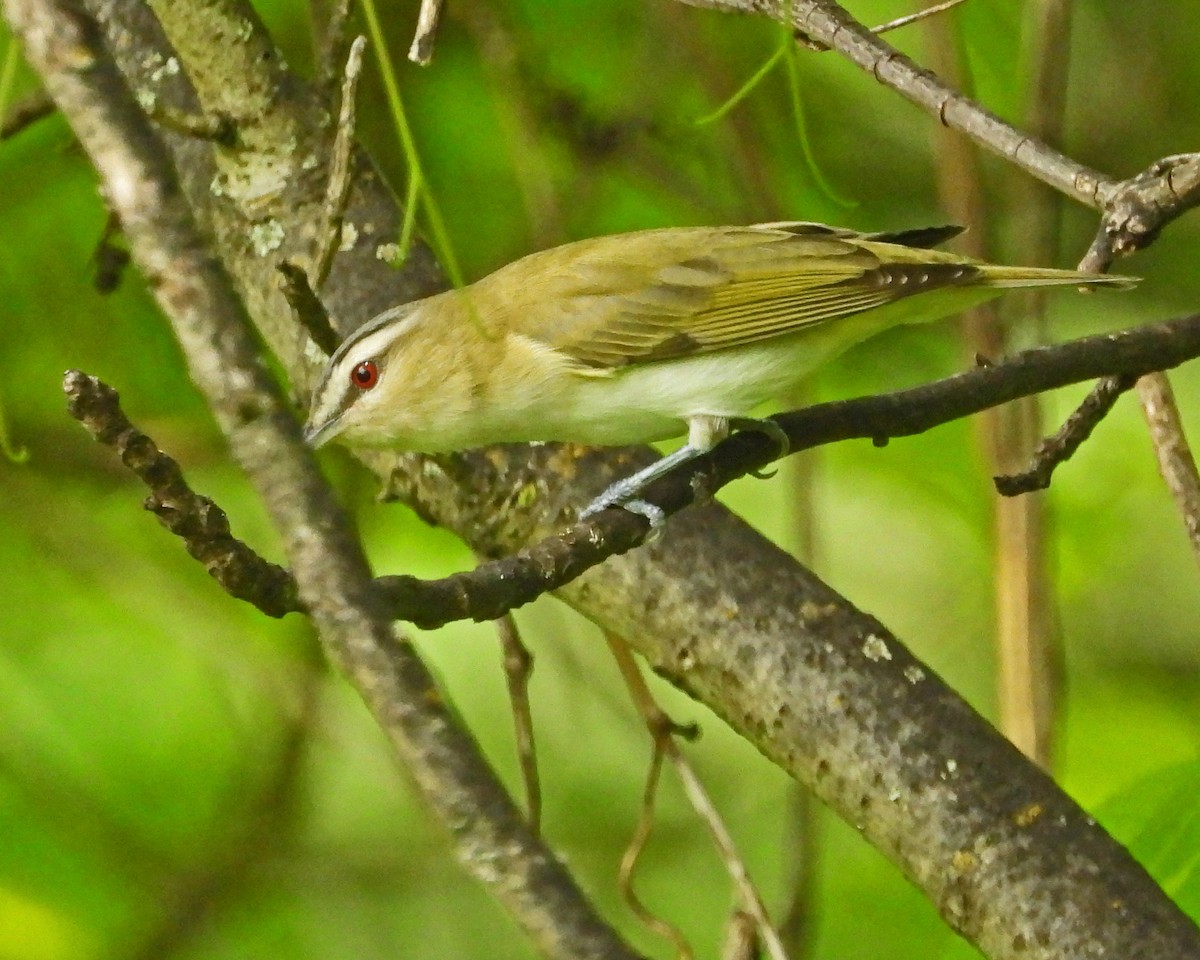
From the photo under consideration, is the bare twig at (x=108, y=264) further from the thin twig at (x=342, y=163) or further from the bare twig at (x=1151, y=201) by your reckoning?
the bare twig at (x=1151, y=201)

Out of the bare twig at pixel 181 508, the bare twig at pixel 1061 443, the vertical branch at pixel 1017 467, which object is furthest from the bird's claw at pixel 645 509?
the vertical branch at pixel 1017 467

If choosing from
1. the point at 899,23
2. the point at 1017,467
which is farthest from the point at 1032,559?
the point at 899,23

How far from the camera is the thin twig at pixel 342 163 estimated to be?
1935 millimetres

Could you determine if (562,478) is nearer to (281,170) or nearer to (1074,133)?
(281,170)

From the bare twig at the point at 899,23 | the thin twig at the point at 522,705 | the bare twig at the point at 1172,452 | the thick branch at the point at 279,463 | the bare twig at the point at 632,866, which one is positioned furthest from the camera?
the thin twig at the point at 522,705

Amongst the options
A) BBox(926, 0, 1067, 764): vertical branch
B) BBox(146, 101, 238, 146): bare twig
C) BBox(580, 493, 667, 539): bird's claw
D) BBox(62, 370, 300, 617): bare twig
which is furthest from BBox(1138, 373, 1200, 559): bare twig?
BBox(146, 101, 238, 146): bare twig

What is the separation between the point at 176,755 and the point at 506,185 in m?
1.75

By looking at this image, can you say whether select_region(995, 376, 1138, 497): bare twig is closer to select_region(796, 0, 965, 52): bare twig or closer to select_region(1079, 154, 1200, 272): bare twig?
select_region(1079, 154, 1200, 272): bare twig

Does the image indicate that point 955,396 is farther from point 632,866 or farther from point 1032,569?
point 1032,569

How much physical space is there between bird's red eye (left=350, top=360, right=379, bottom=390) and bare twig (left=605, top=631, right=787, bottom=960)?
626 mm

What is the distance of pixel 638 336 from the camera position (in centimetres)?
279

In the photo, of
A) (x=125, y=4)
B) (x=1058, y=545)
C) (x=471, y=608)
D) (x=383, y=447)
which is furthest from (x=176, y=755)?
(x=471, y=608)

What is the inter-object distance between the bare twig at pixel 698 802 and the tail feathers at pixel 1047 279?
35.9 inches

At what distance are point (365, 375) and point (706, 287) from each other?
66 centimetres
